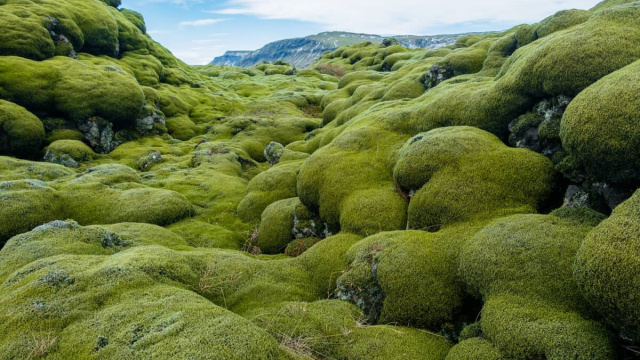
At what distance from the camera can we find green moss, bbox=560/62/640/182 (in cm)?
840

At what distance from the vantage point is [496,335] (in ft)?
23.9

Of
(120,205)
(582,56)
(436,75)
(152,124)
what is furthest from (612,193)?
(152,124)

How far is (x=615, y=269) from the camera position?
5.93 meters

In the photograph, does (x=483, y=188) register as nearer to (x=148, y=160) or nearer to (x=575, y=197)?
(x=575, y=197)

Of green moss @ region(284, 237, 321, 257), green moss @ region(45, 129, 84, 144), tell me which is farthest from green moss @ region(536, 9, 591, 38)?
green moss @ region(45, 129, 84, 144)

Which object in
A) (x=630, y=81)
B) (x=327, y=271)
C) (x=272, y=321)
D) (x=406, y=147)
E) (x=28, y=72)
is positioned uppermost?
(x=28, y=72)

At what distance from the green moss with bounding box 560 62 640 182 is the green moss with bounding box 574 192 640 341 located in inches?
81.0

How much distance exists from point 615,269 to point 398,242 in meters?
5.89

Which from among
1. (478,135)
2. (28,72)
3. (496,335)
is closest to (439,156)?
(478,135)

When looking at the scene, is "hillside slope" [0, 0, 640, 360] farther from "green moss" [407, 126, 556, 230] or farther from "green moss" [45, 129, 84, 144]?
"green moss" [45, 129, 84, 144]

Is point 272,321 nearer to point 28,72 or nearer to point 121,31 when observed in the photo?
point 28,72

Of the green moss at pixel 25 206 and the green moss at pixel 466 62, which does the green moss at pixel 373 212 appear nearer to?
the green moss at pixel 25 206

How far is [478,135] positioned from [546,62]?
3542 millimetres

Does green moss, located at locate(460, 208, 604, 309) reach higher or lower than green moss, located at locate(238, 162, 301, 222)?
higher
